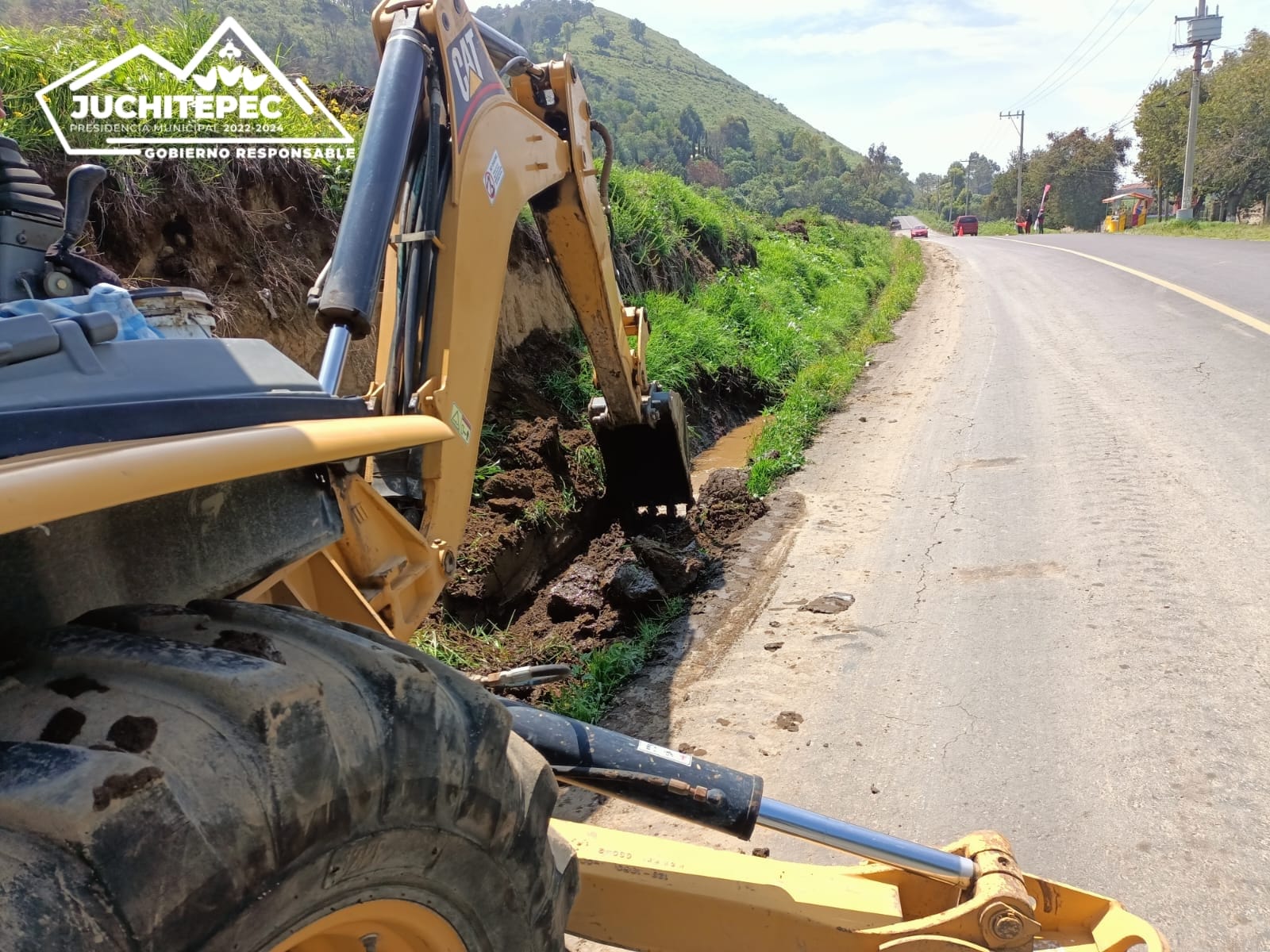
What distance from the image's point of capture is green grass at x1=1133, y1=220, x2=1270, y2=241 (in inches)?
960

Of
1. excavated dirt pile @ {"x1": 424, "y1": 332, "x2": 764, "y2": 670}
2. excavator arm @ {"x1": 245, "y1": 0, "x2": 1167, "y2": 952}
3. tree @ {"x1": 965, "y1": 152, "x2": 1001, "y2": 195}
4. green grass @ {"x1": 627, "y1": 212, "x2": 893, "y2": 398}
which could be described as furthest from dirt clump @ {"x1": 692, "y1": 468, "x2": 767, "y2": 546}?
tree @ {"x1": 965, "y1": 152, "x2": 1001, "y2": 195}

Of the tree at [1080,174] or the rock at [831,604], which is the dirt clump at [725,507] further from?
the tree at [1080,174]

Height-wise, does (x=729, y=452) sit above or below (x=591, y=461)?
below

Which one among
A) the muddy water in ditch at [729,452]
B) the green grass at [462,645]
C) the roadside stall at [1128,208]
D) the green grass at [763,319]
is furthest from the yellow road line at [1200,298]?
the roadside stall at [1128,208]

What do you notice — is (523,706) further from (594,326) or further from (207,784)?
(594,326)

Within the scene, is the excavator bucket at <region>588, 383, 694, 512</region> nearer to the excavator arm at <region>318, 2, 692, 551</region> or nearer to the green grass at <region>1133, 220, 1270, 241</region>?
the excavator arm at <region>318, 2, 692, 551</region>

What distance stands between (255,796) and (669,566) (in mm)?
3752

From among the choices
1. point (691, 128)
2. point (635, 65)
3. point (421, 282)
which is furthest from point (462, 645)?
point (635, 65)

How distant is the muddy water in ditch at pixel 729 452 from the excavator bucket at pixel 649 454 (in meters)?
1.24

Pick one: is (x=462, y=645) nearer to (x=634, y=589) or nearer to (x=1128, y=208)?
(x=634, y=589)

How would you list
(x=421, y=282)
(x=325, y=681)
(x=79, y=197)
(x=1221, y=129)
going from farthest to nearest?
(x=1221, y=129) → (x=421, y=282) → (x=79, y=197) → (x=325, y=681)

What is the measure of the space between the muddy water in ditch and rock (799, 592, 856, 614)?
2.15 meters

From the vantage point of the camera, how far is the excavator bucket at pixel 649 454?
193 inches

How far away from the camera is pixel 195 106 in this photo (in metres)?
5.40
